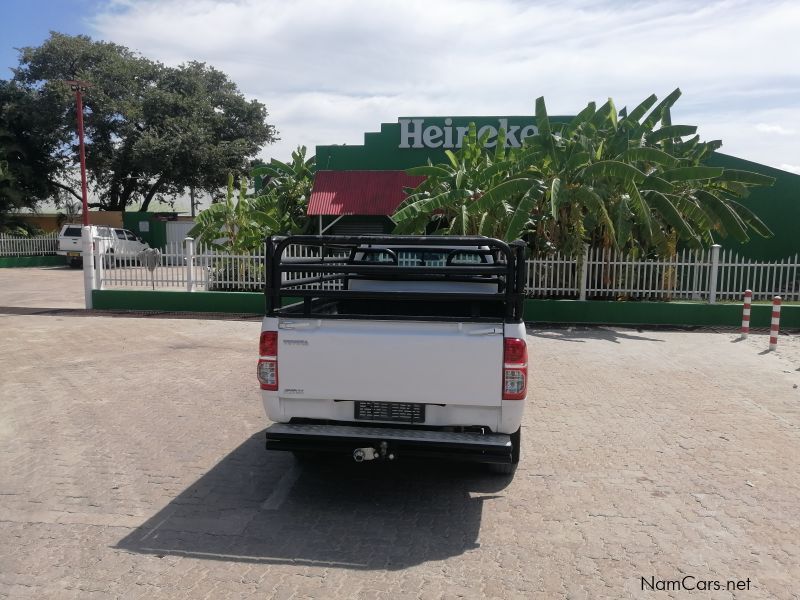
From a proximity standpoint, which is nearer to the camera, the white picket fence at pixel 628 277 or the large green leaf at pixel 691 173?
the large green leaf at pixel 691 173

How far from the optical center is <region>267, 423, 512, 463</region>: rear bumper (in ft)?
14.2

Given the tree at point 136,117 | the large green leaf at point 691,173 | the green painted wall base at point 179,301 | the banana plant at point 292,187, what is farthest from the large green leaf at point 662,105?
the tree at point 136,117

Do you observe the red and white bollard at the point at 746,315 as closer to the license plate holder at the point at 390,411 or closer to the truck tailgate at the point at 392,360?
the truck tailgate at the point at 392,360

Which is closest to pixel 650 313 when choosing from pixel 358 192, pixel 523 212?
pixel 523 212

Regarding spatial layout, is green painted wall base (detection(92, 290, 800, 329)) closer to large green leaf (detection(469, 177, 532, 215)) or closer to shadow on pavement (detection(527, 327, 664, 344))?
shadow on pavement (detection(527, 327, 664, 344))

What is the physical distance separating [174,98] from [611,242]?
27450mm

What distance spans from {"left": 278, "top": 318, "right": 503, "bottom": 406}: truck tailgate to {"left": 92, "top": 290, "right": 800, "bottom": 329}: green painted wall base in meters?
9.81

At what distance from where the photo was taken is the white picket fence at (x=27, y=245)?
95.9 feet

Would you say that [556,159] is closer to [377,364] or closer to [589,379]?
[589,379]

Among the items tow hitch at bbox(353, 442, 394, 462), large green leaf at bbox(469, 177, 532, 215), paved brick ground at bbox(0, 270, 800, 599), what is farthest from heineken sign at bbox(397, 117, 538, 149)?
tow hitch at bbox(353, 442, 394, 462)

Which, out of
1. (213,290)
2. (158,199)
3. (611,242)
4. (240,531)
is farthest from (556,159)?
(158,199)

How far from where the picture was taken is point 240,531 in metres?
4.32

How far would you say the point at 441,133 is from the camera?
2173 cm

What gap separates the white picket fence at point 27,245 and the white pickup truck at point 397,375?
97.4ft
